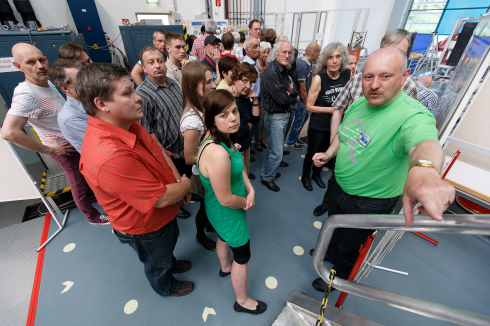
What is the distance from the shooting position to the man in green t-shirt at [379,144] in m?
1.02

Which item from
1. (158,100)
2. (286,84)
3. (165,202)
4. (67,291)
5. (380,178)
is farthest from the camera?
(286,84)

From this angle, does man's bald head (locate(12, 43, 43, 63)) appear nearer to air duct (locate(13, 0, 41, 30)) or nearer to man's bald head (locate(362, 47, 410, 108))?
man's bald head (locate(362, 47, 410, 108))

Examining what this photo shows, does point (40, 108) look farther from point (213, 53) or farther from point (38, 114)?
point (213, 53)

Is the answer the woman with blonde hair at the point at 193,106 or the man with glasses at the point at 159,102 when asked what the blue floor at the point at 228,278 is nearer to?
the woman with blonde hair at the point at 193,106

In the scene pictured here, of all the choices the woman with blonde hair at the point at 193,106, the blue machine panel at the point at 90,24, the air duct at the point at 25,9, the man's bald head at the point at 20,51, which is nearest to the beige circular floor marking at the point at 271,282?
the woman with blonde hair at the point at 193,106

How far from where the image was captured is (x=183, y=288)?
1.78 meters

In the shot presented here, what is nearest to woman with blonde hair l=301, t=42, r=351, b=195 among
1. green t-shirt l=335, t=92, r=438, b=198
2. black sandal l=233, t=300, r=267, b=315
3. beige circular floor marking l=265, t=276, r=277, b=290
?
green t-shirt l=335, t=92, r=438, b=198

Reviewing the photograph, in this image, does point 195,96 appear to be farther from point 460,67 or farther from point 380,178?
point 460,67

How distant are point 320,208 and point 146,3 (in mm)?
11005

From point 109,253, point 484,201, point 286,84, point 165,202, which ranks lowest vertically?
point 109,253

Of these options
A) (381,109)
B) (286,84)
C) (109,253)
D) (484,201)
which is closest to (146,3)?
(286,84)

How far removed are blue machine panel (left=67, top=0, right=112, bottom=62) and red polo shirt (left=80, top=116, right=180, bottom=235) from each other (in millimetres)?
8465

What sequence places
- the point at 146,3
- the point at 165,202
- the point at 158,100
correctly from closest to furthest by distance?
the point at 165,202
the point at 158,100
the point at 146,3

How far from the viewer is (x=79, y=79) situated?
3.28 feet
